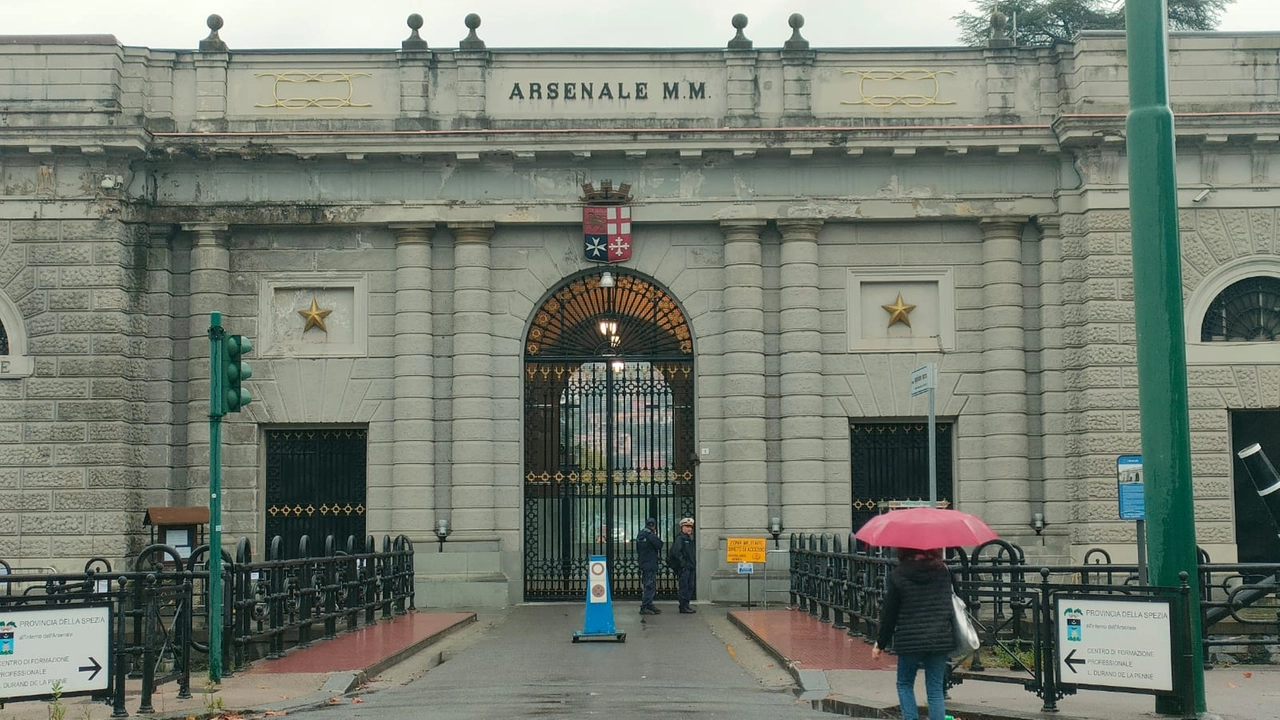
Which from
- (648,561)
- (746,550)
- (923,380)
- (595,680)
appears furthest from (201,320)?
(923,380)

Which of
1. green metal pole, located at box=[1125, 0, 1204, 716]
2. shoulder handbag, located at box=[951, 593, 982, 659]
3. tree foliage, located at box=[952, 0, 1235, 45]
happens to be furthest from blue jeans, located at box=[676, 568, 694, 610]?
tree foliage, located at box=[952, 0, 1235, 45]

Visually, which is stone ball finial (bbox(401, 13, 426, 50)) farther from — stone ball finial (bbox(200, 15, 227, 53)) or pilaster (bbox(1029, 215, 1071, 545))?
pilaster (bbox(1029, 215, 1071, 545))

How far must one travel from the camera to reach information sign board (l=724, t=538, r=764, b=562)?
83.7 ft

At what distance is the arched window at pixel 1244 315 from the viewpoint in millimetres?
26672

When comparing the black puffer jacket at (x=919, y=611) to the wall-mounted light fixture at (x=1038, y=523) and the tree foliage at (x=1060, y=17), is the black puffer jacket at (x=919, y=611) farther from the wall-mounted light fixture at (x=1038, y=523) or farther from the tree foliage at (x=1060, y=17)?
the tree foliage at (x=1060, y=17)

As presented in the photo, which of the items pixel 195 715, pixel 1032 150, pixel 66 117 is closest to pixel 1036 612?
pixel 195 715

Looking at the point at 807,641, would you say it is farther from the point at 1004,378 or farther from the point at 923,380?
the point at 1004,378

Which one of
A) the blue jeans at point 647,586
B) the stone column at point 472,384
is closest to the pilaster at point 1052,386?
the blue jeans at point 647,586

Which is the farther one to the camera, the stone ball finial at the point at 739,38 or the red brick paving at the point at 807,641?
the stone ball finial at the point at 739,38

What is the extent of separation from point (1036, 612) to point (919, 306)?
14606 mm

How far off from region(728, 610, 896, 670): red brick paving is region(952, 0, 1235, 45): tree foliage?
27.7 meters

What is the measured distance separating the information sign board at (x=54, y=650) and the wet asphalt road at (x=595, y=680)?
1845 mm

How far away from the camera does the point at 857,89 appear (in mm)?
27438

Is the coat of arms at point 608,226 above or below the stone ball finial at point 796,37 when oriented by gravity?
below
